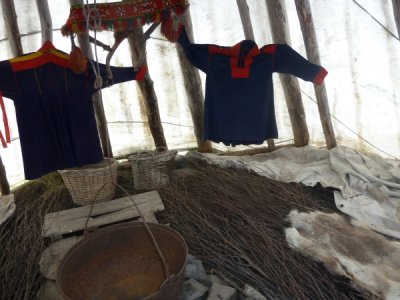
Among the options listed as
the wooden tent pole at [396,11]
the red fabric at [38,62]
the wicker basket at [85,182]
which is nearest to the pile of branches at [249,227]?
the wicker basket at [85,182]

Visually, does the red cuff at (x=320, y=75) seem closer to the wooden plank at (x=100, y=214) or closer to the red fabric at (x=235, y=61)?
the red fabric at (x=235, y=61)

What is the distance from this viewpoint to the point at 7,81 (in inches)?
88.9

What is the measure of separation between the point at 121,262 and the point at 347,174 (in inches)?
85.2

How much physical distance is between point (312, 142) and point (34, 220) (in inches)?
119

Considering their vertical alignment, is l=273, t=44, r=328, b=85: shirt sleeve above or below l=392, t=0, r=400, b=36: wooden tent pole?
below

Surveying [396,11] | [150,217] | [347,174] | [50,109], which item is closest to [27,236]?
[150,217]

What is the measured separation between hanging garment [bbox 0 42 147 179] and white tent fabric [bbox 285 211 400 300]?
1762 millimetres

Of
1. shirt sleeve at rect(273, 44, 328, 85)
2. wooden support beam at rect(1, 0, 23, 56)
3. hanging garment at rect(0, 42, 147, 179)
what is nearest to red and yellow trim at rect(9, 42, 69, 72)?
hanging garment at rect(0, 42, 147, 179)

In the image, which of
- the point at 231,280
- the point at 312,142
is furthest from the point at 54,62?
the point at 312,142

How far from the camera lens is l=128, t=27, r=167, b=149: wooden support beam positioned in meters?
2.81

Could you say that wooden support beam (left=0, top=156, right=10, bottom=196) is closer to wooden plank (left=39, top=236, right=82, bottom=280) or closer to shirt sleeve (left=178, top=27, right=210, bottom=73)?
wooden plank (left=39, top=236, right=82, bottom=280)

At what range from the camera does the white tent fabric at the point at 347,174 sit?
234cm

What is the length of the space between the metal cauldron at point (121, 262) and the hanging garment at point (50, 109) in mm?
1111

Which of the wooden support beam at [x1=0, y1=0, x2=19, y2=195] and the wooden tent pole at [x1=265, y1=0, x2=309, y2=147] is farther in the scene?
the wooden tent pole at [x1=265, y1=0, x2=309, y2=147]
